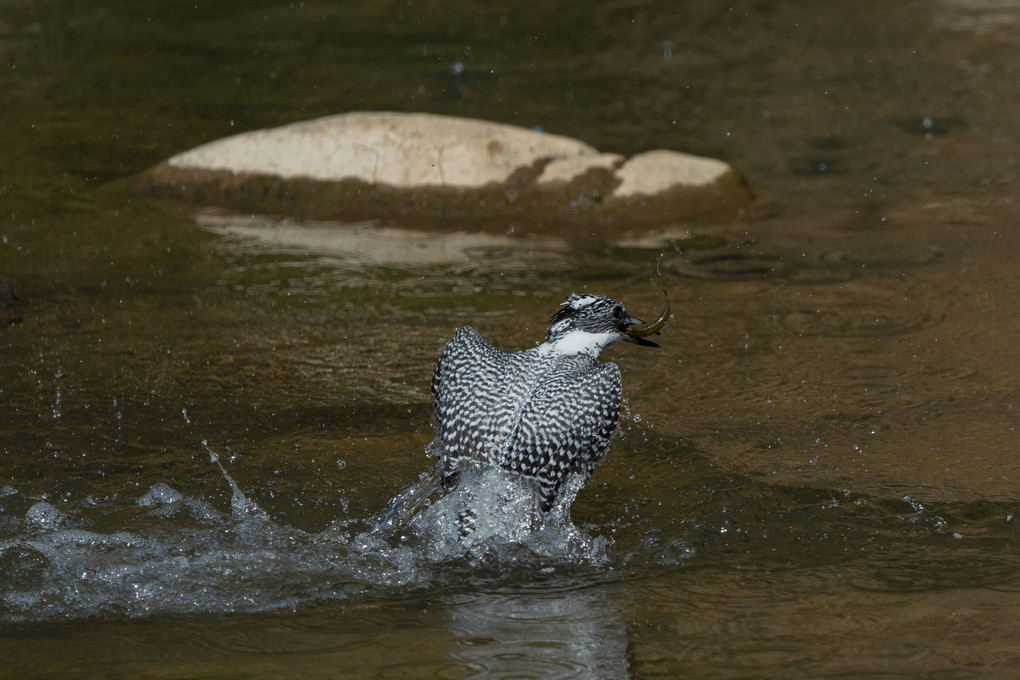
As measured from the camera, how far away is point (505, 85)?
13133 millimetres

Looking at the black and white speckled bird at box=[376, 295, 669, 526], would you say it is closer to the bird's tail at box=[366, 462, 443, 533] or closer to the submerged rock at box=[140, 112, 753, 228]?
the bird's tail at box=[366, 462, 443, 533]

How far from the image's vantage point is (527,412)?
5.46 m

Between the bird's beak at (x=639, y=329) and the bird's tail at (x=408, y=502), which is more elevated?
the bird's beak at (x=639, y=329)

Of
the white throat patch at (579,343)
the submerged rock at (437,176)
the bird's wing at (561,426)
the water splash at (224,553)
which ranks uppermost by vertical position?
the submerged rock at (437,176)

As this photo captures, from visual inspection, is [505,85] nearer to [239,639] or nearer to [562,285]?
[562,285]

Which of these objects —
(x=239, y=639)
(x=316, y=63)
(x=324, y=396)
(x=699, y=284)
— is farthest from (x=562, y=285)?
(x=316, y=63)

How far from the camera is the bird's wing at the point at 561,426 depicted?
5430 mm

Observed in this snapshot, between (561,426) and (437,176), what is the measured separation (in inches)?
201

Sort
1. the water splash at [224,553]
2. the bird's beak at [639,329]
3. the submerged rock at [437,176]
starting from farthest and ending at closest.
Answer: the submerged rock at [437,176] → the bird's beak at [639,329] → the water splash at [224,553]

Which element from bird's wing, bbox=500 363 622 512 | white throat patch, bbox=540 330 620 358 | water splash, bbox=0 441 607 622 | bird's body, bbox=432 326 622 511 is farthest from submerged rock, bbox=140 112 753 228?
water splash, bbox=0 441 607 622

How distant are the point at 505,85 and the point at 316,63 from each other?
211cm

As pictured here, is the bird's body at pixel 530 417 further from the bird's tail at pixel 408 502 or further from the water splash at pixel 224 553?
the bird's tail at pixel 408 502

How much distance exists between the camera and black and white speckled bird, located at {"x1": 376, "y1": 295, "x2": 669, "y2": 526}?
544 cm

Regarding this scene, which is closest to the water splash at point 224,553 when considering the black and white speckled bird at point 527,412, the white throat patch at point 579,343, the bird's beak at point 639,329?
the black and white speckled bird at point 527,412
